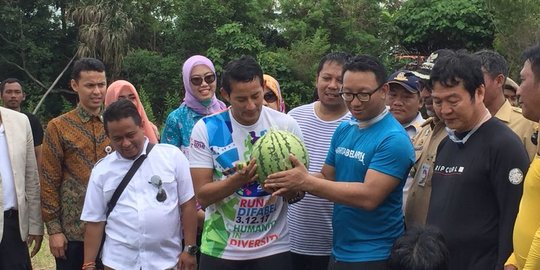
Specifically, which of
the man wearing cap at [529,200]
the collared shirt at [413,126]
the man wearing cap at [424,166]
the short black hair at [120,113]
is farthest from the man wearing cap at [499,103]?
the short black hair at [120,113]

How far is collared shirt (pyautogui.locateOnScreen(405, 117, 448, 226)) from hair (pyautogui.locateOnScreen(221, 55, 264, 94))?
50.7 inches

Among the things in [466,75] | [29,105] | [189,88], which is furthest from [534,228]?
[29,105]

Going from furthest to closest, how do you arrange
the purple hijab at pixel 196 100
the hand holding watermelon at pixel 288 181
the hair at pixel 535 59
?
the purple hijab at pixel 196 100, the hand holding watermelon at pixel 288 181, the hair at pixel 535 59

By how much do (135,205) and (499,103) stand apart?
2632 millimetres

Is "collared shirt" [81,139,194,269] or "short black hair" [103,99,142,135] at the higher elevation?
"short black hair" [103,99,142,135]

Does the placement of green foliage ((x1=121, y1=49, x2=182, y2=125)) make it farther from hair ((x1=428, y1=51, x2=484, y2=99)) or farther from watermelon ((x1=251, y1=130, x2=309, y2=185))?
hair ((x1=428, y1=51, x2=484, y2=99))

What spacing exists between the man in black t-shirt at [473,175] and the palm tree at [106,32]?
79.2 feet

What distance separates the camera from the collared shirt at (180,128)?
564 centimetres

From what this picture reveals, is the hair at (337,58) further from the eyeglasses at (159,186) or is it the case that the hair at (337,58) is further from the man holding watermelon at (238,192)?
the eyeglasses at (159,186)

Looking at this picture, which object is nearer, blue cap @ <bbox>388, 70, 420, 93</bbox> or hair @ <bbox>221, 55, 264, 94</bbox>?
hair @ <bbox>221, 55, 264, 94</bbox>

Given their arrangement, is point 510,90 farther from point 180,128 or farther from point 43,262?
point 43,262

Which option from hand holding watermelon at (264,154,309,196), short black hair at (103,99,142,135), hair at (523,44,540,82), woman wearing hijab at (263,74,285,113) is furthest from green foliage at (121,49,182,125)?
hair at (523,44,540,82)

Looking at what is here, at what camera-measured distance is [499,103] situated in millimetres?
4340

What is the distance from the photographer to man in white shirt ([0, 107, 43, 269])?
5.30 m
